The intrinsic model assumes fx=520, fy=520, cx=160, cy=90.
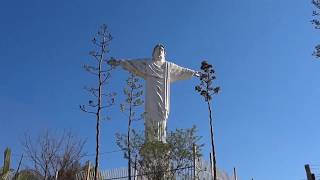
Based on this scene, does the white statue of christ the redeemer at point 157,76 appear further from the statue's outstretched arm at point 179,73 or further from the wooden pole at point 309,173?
the wooden pole at point 309,173

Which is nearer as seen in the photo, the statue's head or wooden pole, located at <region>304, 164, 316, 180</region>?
wooden pole, located at <region>304, 164, 316, 180</region>

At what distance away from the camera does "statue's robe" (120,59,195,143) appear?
83.3ft

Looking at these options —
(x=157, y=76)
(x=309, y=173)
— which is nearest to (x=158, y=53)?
(x=157, y=76)

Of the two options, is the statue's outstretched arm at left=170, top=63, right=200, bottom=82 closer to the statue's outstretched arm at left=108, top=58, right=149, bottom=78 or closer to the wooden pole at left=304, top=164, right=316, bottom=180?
the statue's outstretched arm at left=108, top=58, right=149, bottom=78

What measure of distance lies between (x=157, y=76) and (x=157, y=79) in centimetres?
15

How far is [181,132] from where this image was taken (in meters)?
20.5

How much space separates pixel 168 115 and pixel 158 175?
6575 mm

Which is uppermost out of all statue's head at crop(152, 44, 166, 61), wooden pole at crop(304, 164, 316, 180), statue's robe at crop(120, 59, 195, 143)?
statue's head at crop(152, 44, 166, 61)

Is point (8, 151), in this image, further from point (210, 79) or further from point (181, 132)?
point (210, 79)

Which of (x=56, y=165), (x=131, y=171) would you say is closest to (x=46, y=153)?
(x=56, y=165)

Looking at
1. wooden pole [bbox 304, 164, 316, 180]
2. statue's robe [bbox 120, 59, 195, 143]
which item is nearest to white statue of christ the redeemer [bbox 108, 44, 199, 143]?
statue's robe [bbox 120, 59, 195, 143]

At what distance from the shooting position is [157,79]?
85.9 feet

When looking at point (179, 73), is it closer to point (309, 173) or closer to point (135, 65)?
point (135, 65)

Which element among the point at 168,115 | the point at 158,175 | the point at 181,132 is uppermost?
the point at 168,115
